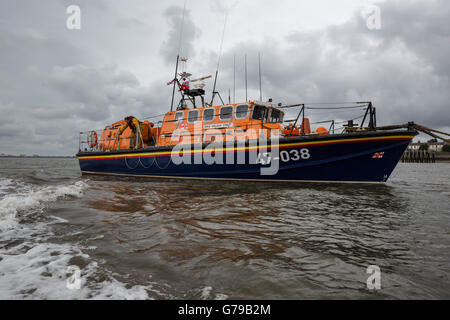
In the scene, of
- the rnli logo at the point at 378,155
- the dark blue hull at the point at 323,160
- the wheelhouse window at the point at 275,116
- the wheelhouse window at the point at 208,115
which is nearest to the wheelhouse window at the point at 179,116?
the wheelhouse window at the point at 208,115

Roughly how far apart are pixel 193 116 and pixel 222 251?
811cm

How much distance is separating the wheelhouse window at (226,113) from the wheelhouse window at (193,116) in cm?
117

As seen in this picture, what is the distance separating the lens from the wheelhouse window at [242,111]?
8643 mm

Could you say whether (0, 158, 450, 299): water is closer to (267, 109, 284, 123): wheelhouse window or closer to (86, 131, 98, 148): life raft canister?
(267, 109, 284, 123): wheelhouse window

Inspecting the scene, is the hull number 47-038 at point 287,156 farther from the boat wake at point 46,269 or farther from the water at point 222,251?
the boat wake at point 46,269

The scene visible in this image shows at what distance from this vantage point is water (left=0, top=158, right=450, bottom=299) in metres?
1.61

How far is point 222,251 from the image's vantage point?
227 cm

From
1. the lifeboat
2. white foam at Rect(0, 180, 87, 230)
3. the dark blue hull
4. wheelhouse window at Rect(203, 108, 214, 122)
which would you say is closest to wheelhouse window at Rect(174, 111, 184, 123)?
the lifeboat

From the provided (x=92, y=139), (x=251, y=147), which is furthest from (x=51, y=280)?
(x=92, y=139)

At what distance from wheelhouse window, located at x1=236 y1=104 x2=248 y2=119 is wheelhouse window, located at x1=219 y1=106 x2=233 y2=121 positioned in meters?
0.28

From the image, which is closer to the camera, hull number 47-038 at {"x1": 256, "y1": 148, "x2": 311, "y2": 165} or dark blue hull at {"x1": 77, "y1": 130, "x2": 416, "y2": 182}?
dark blue hull at {"x1": 77, "y1": 130, "x2": 416, "y2": 182}

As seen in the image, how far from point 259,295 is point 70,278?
1451 millimetres

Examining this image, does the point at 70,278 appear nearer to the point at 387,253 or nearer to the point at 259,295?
the point at 259,295
